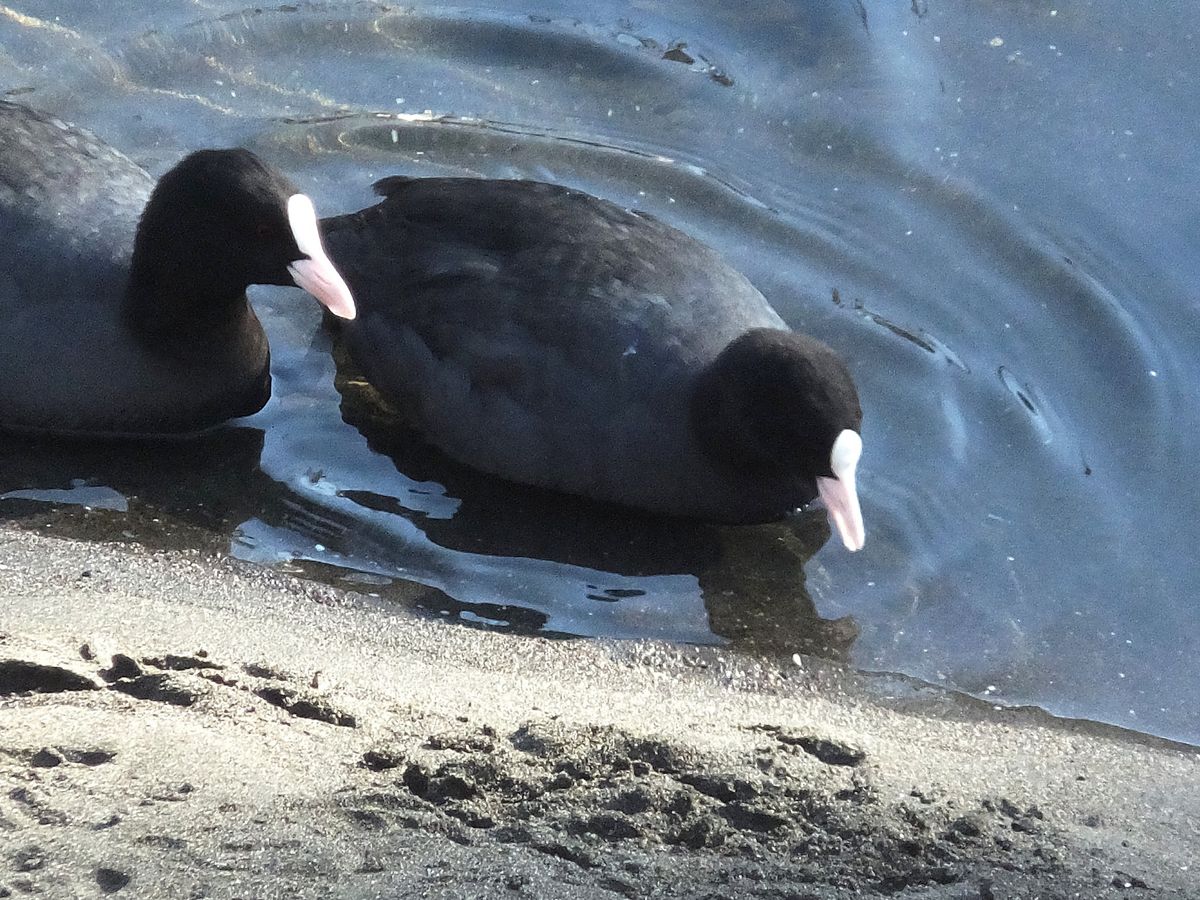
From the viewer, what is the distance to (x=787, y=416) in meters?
4.28

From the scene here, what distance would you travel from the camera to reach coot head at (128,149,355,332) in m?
4.43

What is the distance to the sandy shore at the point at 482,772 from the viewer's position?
223cm

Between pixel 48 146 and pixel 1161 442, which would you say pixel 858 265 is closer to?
pixel 1161 442

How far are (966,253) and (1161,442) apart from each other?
1.13 metres

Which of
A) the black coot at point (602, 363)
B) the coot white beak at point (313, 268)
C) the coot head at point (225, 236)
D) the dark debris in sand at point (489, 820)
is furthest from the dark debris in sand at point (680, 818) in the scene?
the coot head at point (225, 236)

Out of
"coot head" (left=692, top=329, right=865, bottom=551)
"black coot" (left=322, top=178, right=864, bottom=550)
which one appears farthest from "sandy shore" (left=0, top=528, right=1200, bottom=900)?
"black coot" (left=322, top=178, right=864, bottom=550)

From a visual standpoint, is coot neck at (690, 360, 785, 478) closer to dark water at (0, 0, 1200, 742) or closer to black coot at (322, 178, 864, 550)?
black coot at (322, 178, 864, 550)

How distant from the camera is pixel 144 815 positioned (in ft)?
7.41

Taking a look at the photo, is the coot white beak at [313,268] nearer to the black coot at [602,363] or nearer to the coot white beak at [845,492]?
the black coot at [602,363]

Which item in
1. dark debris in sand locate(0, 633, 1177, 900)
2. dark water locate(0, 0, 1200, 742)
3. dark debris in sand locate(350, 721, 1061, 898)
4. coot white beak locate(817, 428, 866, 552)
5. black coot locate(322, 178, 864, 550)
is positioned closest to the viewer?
dark debris in sand locate(0, 633, 1177, 900)

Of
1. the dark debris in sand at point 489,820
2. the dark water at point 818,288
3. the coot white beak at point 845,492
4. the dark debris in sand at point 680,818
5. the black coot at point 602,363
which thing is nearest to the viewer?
the dark debris in sand at point 489,820

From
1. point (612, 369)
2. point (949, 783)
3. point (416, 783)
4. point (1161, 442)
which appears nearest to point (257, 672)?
point (416, 783)

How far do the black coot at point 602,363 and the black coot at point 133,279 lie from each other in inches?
16.9

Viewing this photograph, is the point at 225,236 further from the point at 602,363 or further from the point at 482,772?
the point at 482,772
